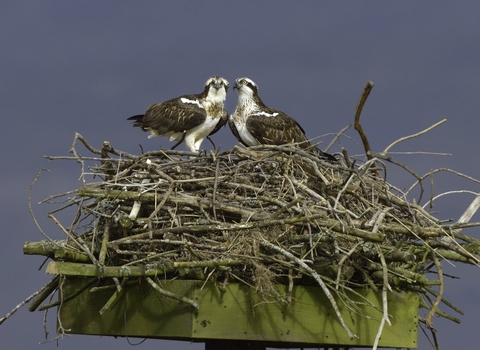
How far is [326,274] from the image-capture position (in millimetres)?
5410

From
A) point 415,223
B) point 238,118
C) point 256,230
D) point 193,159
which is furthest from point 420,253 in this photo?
point 238,118

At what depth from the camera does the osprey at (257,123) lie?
8464mm

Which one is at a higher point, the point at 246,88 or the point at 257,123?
the point at 246,88

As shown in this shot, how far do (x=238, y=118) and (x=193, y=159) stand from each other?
2559mm

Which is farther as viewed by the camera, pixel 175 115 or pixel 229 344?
pixel 175 115

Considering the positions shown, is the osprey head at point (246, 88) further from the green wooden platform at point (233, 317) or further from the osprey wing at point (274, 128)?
the green wooden platform at point (233, 317)

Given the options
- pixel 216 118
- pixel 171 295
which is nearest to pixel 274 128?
pixel 216 118

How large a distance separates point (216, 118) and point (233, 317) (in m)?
3.82

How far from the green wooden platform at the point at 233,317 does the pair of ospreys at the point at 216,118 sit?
10.4ft

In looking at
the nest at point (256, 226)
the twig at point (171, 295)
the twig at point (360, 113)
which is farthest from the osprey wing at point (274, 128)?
the twig at point (171, 295)

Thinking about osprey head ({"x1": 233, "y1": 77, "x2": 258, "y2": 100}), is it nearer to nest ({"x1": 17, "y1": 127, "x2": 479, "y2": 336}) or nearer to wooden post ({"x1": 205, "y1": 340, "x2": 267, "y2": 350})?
nest ({"x1": 17, "y1": 127, "x2": 479, "y2": 336})

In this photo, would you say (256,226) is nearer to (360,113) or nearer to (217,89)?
(360,113)

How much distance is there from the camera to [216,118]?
346 inches

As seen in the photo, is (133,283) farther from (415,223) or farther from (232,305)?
(415,223)
